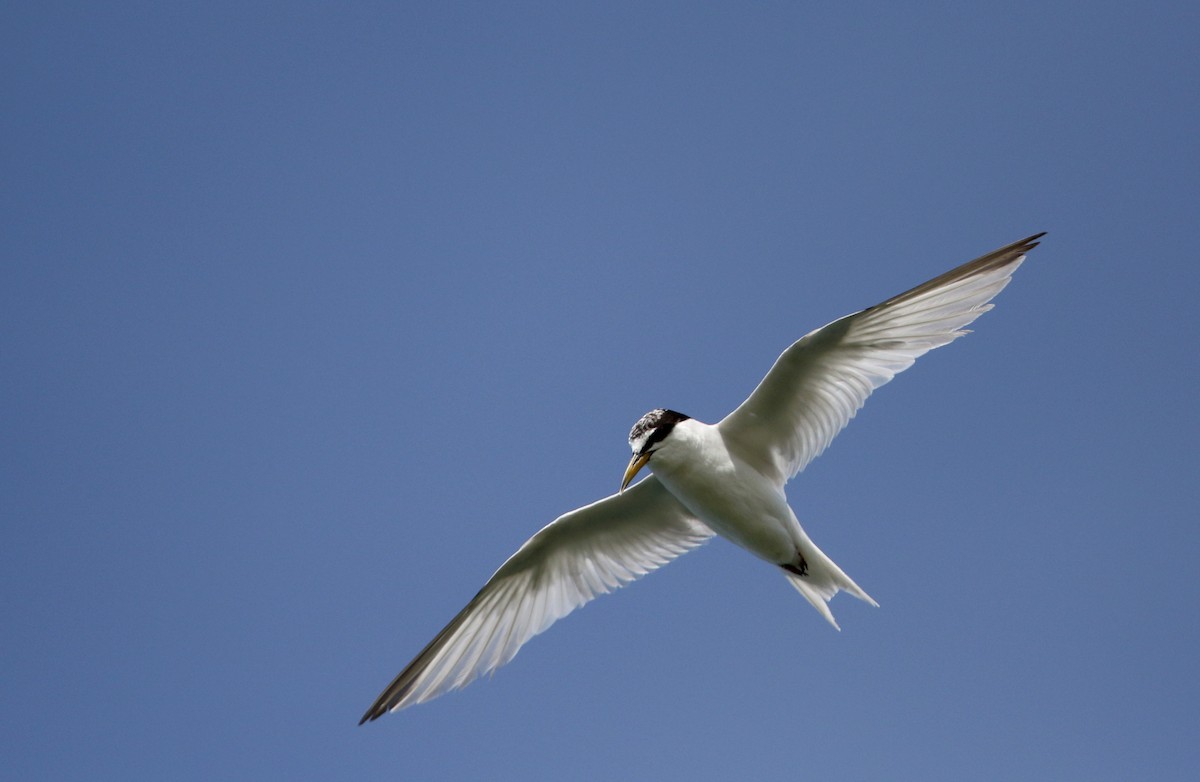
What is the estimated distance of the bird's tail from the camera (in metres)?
9.37

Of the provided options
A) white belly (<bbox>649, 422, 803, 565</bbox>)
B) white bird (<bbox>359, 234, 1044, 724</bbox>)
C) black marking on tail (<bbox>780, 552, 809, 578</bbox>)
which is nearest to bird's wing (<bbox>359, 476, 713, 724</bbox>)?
white bird (<bbox>359, 234, 1044, 724</bbox>)

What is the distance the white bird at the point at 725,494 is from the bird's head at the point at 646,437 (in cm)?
1

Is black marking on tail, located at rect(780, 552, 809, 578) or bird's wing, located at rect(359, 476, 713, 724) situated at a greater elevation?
bird's wing, located at rect(359, 476, 713, 724)

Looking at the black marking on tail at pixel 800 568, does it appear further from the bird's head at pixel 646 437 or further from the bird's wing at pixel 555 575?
the bird's head at pixel 646 437

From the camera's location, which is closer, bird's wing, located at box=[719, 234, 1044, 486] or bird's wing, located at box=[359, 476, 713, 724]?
bird's wing, located at box=[719, 234, 1044, 486]

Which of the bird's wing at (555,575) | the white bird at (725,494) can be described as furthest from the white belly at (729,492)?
the bird's wing at (555,575)

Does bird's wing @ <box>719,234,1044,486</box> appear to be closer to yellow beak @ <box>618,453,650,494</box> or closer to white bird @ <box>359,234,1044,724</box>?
white bird @ <box>359,234,1044,724</box>

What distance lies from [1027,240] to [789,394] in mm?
2333

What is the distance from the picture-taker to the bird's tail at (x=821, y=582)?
937cm

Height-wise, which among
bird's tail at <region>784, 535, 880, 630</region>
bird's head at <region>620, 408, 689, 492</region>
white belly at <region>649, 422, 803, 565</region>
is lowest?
bird's tail at <region>784, 535, 880, 630</region>

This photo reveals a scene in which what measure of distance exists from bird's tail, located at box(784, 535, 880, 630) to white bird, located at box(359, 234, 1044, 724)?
11 millimetres

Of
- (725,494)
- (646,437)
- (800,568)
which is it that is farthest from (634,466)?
(800,568)

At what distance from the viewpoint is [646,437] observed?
9180 millimetres

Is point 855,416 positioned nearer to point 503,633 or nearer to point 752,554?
point 752,554
